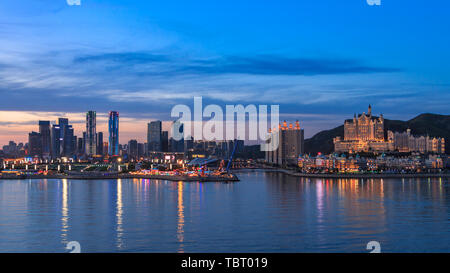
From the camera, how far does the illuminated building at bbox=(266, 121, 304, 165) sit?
415 ft

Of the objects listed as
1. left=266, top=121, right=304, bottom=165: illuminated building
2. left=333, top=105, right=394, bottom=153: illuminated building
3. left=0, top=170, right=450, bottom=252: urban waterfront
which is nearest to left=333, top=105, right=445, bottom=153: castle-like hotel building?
left=333, top=105, right=394, bottom=153: illuminated building

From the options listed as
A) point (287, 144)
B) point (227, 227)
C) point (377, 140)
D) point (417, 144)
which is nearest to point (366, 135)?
point (377, 140)

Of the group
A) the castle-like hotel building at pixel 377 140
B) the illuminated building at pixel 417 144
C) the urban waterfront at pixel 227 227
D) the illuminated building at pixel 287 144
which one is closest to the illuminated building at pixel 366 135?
the castle-like hotel building at pixel 377 140

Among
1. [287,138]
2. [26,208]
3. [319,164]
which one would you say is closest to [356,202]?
[26,208]

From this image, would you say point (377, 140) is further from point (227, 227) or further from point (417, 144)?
point (227, 227)

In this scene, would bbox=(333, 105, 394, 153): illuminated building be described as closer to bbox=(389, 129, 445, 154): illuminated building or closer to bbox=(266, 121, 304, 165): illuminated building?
bbox=(389, 129, 445, 154): illuminated building

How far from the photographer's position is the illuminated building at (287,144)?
12650 cm

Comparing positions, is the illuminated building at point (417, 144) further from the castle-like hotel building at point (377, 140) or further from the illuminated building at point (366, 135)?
the illuminated building at point (366, 135)

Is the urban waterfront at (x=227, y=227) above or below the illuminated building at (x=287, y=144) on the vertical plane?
below
